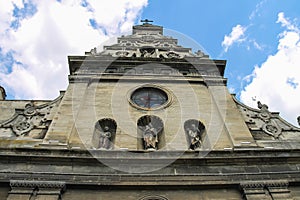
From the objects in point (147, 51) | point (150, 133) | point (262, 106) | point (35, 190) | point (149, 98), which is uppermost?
point (147, 51)

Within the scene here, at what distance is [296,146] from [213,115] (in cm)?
351

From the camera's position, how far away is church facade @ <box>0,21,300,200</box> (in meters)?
9.91

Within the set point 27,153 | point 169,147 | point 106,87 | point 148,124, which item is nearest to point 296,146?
point 169,147

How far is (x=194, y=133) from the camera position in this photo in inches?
504

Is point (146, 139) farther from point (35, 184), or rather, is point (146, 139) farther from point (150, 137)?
point (35, 184)

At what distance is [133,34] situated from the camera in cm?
2617

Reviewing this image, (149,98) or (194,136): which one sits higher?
(149,98)

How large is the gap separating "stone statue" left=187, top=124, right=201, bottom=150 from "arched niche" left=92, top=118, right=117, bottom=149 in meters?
3.00

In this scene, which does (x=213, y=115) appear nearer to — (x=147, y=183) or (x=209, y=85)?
(x=209, y=85)

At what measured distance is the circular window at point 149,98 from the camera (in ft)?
48.2

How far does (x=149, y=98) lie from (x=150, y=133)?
3214 mm

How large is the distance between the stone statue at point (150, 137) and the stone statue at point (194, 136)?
135 cm

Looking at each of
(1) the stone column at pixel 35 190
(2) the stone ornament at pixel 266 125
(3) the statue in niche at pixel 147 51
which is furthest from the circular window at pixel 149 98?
(1) the stone column at pixel 35 190

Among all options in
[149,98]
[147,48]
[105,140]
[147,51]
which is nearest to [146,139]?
[105,140]
